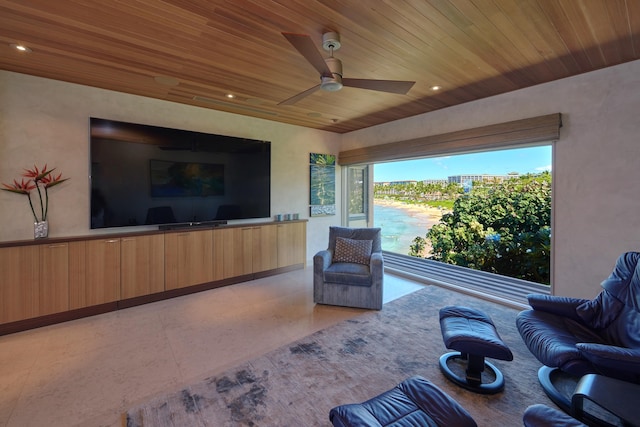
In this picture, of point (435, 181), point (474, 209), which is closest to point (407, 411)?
point (474, 209)

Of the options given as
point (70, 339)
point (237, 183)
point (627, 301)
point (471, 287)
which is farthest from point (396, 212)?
point (70, 339)

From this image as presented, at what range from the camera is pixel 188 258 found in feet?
12.6

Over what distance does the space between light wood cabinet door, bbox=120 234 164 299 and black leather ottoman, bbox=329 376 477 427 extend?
3141mm

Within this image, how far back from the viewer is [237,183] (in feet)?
14.4

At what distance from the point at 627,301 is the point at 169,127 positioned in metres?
5.17

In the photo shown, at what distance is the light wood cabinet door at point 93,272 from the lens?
307cm

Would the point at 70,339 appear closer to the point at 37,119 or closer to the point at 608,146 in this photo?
the point at 37,119

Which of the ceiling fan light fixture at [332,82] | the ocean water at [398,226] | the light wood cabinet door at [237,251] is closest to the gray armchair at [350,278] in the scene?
the light wood cabinet door at [237,251]

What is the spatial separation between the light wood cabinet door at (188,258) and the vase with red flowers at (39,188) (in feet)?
4.06

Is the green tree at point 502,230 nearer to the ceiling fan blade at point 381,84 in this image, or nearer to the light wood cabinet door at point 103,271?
the ceiling fan blade at point 381,84

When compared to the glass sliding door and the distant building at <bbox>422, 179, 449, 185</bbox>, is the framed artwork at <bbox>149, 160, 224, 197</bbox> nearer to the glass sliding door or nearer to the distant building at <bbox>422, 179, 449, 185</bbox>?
the glass sliding door

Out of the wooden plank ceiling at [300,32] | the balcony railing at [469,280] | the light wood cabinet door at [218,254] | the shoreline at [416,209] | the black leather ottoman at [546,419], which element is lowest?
the balcony railing at [469,280]

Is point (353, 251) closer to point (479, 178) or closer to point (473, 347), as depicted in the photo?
point (473, 347)

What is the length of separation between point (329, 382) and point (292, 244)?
3.06 m
